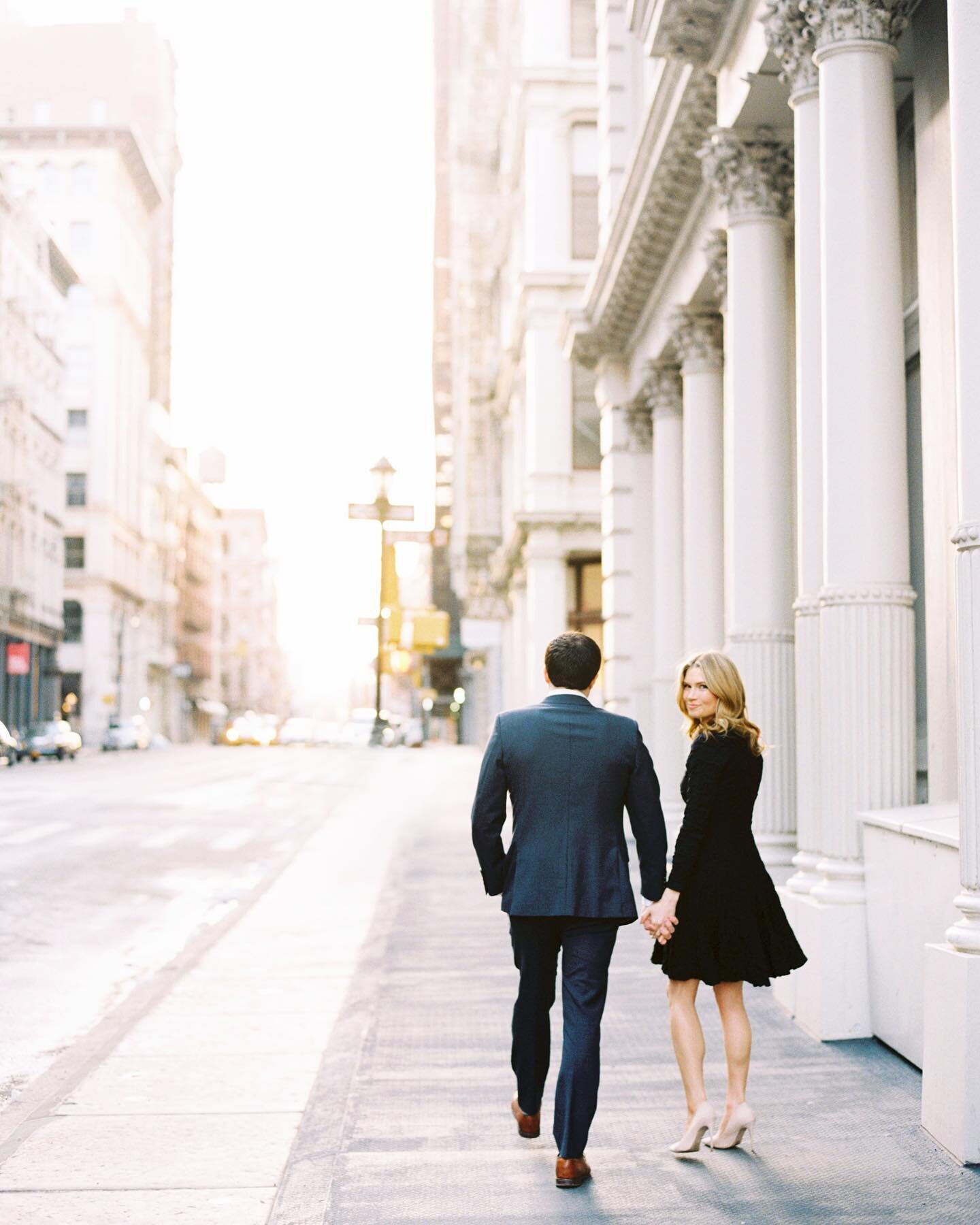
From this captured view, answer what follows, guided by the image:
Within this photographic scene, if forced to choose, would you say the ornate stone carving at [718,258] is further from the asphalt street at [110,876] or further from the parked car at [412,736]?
the parked car at [412,736]

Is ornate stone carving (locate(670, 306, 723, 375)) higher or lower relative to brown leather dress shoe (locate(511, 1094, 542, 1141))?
higher

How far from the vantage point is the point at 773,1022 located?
8.30 m

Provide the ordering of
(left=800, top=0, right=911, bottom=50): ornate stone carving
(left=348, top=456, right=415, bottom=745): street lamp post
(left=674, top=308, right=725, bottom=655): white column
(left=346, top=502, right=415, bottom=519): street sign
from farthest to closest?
(left=346, top=502, right=415, bottom=519): street sign, (left=348, top=456, right=415, bottom=745): street lamp post, (left=674, top=308, right=725, bottom=655): white column, (left=800, top=0, right=911, bottom=50): ornate stone carving

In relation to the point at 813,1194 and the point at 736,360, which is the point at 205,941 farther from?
the point at 813,1194

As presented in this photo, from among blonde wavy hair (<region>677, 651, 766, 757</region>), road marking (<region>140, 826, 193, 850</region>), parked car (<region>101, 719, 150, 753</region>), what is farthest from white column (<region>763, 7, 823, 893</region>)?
parked car (<region>101, 719, 150, 753</region>)

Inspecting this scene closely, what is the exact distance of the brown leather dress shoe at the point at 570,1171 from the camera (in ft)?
17.2

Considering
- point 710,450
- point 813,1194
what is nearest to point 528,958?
point 813,1194

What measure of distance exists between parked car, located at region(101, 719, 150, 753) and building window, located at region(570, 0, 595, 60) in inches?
2055

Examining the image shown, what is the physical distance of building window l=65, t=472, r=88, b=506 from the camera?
333ft

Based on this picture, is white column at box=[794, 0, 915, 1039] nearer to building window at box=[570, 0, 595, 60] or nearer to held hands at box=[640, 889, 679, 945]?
held hands at box=[640, 889, 679, 945]

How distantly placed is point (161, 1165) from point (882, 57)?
6.96 meters

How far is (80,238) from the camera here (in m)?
107

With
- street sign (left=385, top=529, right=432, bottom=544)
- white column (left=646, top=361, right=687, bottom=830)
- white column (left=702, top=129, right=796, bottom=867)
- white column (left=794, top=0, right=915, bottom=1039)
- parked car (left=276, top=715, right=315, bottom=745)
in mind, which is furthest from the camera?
parked car (left=276, top=715, right=315, bottom=745)

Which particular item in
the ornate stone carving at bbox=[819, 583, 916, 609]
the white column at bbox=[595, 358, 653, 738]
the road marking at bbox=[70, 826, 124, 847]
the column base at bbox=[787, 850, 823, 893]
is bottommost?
the road marking at bbox=[70, 826, 124, 847]
